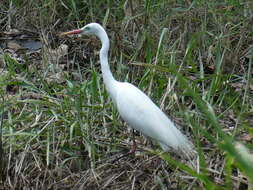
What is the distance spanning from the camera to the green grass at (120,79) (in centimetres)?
274

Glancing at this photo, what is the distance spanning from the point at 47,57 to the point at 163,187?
1591 millimetres

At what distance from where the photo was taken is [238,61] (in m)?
3.57

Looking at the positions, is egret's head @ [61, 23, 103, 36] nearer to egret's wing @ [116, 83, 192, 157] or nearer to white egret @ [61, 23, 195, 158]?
white egret @ [61, 23, 195, 158]

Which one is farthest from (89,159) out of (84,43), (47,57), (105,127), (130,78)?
(84,43)

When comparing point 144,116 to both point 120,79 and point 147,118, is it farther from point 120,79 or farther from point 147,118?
point 120,79

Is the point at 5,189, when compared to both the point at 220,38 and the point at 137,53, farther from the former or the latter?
the point at 220,38

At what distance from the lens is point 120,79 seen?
140 inches

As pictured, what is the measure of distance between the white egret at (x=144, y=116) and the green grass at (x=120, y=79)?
0.25 ft

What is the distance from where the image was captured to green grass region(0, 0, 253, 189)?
2738 millimetres

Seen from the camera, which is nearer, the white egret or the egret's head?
the white egret

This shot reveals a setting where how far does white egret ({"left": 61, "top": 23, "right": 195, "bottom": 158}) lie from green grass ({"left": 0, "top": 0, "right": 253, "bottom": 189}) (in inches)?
3.0

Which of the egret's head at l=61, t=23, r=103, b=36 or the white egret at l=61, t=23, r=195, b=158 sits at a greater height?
the egret's head at l=61, t=23, r=103, b=36

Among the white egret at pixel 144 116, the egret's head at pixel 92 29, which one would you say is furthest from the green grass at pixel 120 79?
the egret's head at pixel 92 29

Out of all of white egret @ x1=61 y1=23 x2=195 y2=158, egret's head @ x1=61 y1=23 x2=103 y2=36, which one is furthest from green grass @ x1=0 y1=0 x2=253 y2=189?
egret's head @ x1=61 y1=23 x2=103 y2=36
